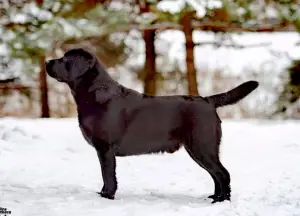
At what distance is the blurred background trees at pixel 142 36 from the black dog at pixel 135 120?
5020 millimetres

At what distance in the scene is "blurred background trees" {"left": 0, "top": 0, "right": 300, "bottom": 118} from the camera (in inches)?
403

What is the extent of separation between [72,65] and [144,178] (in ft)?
5.99

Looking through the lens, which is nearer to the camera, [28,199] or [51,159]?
[28,199]

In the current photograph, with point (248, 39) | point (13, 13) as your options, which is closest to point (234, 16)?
point (248, 39)

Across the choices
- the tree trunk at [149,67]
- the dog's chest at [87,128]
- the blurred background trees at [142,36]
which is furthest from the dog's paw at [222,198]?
the tree trunk at [149,67]

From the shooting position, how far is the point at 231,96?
14.7 feet

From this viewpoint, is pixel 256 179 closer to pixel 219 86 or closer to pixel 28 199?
pixel 28 199

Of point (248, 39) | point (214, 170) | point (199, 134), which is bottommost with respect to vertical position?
point (214, 170)

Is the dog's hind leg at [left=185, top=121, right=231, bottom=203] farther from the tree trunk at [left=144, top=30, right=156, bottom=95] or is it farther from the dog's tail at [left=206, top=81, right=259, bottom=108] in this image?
the tree trunk at [left=144, top=30, right=156, bottom=95]

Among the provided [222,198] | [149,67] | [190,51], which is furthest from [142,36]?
[222,198]

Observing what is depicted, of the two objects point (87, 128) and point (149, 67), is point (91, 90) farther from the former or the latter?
point (149, 67)

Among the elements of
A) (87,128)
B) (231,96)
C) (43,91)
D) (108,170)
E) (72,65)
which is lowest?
(108,170)

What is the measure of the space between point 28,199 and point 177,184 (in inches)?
68.7

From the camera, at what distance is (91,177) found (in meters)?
5.62
